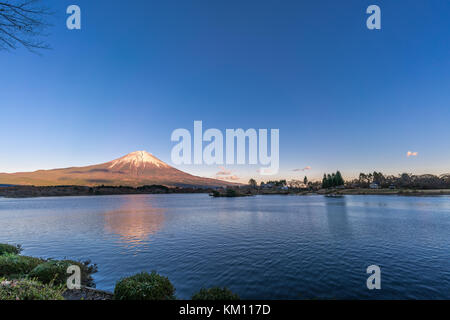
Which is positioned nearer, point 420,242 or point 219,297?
point 219,297

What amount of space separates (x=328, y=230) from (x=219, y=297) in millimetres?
32221

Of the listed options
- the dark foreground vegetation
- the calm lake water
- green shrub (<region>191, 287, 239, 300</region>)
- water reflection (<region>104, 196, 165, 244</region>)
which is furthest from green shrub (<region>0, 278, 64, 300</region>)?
water reflection (<region>104, 196, 165, 244</region>)

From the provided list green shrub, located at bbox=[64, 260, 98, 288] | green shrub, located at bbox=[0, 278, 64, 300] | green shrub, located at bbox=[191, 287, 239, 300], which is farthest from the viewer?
green shrub, located at bbox=[64, 260, 98, 288]

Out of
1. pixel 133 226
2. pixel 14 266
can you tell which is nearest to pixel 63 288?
pixel 14 266

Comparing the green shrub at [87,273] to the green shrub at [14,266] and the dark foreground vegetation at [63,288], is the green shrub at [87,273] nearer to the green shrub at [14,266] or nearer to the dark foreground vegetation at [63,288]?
the dark foreground vegetation at [63,288]

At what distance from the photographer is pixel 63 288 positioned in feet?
37.0

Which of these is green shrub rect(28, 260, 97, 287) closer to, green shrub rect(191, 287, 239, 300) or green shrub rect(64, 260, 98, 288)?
green shrub rect(64, 260, 98, 288)

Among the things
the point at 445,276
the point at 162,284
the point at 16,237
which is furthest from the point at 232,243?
the point at 16,237

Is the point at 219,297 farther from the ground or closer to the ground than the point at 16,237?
farther from the ground

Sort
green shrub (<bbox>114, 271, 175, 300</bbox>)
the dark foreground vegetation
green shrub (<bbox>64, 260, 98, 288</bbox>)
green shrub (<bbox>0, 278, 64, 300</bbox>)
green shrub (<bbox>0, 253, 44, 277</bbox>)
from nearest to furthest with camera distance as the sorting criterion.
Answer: green shrub (<bbox>0, 278, 64, 300</bbox>), the dark foreground vegetation, green shrub (<bbox>114, 271, 175, 300</bbox>), green shrub (<bbox>0, 253, 44, 277</bbox>), green shrub (<bbox>64, 260, 98, 288</bbox>)

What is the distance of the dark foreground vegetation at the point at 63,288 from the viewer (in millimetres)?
9117

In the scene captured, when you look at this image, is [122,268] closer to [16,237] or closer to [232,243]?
[232,243]

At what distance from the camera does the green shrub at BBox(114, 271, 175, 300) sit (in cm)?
1071
